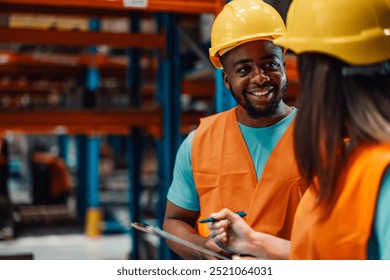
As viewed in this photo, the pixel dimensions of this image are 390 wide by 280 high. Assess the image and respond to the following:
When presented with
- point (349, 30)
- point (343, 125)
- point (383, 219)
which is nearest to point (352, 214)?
point (383, 219)

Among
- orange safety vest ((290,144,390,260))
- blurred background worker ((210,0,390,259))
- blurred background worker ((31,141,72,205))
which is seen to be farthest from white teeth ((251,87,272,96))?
blurred background worker ((31,141,72,205))

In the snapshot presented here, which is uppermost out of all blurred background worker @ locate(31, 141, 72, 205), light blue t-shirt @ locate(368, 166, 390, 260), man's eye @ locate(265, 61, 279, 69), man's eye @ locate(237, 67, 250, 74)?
man's eye @ locate(265, 61, 279, 69)

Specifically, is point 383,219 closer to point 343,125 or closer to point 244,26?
point 343,125

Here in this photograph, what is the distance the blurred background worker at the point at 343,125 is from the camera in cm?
150

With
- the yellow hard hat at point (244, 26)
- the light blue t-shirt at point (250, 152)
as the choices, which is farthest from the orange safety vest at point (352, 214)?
the yellow hard hat at point (244, 26)

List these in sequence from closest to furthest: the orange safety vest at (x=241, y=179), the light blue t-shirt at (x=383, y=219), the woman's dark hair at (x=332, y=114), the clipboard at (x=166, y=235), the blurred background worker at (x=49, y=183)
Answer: the light blue t-shirt at (x=383, y=219)
the woman's dark hair at (x=332, y=114)
the clipboard at (x=166, y=235)
the orange safety vest at (x=241, y=179)
the blurred background worker at (x=49, y=183)

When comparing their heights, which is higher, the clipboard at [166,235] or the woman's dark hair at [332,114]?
the woman's dark hair at [332,114]

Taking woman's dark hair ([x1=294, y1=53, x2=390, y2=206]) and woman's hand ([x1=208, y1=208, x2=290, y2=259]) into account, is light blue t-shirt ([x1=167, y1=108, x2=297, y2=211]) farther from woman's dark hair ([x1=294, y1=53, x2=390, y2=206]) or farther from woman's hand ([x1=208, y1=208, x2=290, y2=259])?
woman's dark hair ([x1=294, y1=53, x2=390, y2=206])

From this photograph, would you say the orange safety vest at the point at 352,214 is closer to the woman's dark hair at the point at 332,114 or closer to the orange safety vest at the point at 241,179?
the woman's dark hair at the point at 332,114

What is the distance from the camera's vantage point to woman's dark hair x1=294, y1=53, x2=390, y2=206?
1.55 m

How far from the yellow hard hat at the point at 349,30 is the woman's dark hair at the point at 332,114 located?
0.03 m

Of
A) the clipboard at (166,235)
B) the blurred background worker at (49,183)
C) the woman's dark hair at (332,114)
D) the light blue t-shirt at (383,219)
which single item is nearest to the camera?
the light blue t-shirt at (383,219)

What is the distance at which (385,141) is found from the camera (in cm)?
149

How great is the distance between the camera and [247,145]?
2.53m
